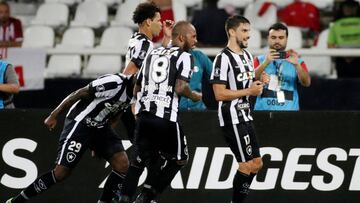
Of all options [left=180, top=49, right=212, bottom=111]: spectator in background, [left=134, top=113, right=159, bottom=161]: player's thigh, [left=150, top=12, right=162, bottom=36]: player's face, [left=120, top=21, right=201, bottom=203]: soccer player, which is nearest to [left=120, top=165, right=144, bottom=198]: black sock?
[left=120, top=21, right=201, bottom=203]: soccer player

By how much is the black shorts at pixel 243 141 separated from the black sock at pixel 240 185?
16cm

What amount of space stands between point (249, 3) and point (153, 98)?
19.0 ft

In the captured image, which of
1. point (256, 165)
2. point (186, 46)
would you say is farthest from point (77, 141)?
point (256, 165)

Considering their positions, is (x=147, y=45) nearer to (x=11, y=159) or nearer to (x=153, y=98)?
(x=153, y=98)

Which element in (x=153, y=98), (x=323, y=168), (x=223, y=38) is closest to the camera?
(x=153, y=98)

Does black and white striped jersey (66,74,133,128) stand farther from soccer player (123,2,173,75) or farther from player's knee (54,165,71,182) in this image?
player's knee (54,165,71,182)

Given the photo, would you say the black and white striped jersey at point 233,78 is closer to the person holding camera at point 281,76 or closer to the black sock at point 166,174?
the black sock at point 166,174

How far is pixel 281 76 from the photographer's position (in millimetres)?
13891

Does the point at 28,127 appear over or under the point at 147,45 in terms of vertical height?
under

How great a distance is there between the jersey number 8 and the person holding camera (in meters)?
1.70

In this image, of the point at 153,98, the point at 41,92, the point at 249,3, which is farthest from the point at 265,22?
the point at 153,98

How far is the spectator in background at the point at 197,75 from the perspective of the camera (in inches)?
565

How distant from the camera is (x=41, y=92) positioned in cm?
Result: 1634

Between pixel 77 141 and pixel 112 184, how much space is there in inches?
25.1
